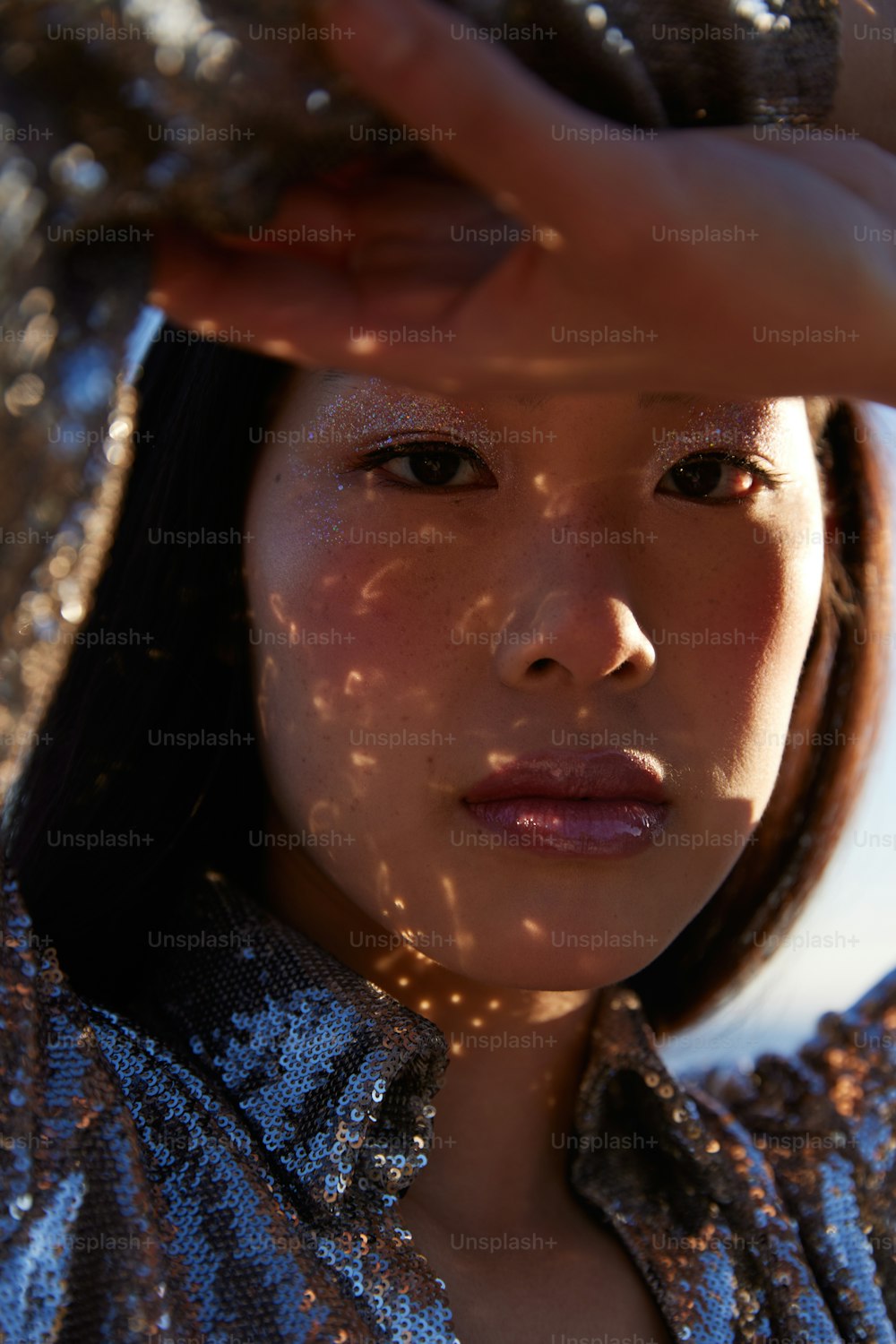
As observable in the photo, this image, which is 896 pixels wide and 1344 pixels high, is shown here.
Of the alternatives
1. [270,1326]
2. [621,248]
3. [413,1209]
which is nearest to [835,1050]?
[413,1209]

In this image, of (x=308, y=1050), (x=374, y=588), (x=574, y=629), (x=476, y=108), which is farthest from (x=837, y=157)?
(x=308, y=1050)

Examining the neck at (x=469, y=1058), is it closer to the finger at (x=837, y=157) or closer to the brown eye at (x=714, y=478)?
the brown eye at (x=714, y=478)

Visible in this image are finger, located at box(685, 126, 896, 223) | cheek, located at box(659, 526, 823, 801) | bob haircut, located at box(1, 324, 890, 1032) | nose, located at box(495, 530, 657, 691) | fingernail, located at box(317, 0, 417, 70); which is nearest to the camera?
fingernail, located at box(317, 0, 417, 70)

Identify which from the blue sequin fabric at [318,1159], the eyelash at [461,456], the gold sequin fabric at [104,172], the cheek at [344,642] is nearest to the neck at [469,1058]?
the blue sequin fabric at [318,1159]

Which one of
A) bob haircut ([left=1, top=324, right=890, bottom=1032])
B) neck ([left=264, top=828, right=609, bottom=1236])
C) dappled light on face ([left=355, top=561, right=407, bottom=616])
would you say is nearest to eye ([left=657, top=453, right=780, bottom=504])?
dappled light on face ([left=355, top=561, right=407, bottom=616])

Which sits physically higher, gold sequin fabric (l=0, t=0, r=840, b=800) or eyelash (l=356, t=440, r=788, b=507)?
gold sequin fabric (l=0, t=0, r=840, b=800)

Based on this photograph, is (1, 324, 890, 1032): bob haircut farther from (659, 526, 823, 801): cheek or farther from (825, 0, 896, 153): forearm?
(825, 0, 896, 153): forearm

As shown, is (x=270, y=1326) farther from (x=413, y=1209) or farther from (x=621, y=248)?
(x=621, y=248)
